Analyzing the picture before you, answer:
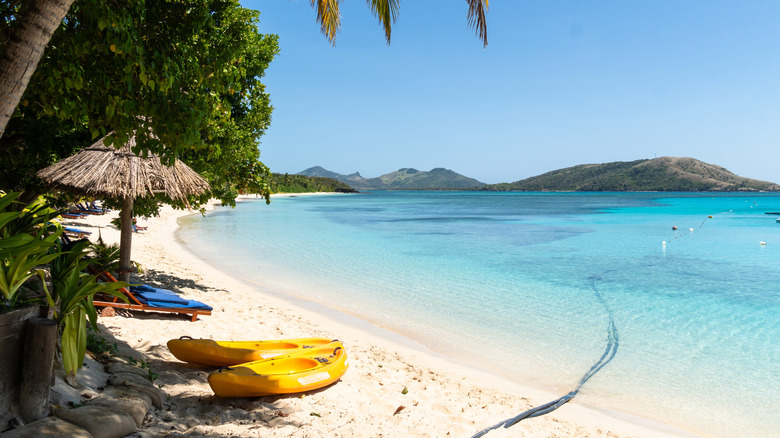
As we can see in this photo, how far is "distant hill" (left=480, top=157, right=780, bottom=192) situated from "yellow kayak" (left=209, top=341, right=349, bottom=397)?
165554 mm

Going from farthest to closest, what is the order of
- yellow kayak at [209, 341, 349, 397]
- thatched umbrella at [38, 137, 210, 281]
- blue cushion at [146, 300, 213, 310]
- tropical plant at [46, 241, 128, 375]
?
blue cushion at [146, 300, 213, 310]
thatched umbrella at [38, 137, 210, 281]
yellow kayak at [209, 341, 349, 397]
tropical plant at [46, 241, 128, 375]

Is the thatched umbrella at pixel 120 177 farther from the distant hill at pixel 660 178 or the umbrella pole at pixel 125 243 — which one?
the distant hill at pixel 660 178

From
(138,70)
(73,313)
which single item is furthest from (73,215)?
(73,313)

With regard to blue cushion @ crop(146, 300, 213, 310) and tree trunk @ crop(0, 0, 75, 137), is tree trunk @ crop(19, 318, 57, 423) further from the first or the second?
blue cushion @ crop(146, 300, 213, 310)

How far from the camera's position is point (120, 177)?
20.5 feet

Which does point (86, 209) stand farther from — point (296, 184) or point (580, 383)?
point (296, 184)

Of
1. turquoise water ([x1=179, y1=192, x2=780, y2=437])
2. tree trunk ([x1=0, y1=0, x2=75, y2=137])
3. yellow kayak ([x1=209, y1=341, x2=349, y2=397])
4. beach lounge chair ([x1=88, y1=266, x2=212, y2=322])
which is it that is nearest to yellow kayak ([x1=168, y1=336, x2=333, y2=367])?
yellow kayak ([x1=209, y1=341, x2=349, y2=397])

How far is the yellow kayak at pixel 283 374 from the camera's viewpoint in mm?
3941

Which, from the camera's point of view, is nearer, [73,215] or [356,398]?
[356,398]

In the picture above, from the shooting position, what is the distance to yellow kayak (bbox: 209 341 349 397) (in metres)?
3.94

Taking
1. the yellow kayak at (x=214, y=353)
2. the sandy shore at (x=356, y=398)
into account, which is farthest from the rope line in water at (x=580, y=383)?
the yellow kayak at (x=214, y=353)

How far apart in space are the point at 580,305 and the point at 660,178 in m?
163

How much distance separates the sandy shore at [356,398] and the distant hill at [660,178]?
163776 mm

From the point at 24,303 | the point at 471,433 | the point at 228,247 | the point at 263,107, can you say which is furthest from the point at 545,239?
the point at 24,303
